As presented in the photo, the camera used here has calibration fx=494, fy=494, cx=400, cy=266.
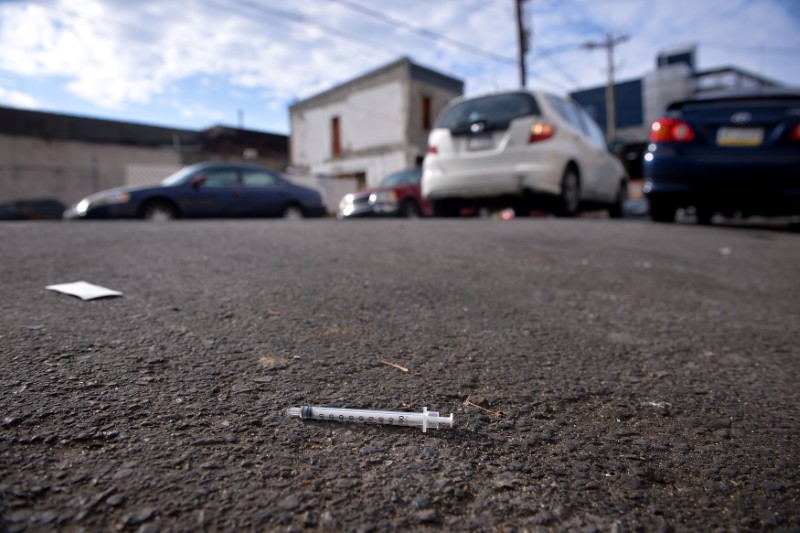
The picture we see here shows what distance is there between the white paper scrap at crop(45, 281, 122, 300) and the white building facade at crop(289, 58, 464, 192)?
22958mm

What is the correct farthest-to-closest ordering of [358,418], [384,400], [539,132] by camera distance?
1. [539,132]
2. [384,400]
3. [358,418]

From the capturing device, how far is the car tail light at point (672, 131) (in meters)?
5.65

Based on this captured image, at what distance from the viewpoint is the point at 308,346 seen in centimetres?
176

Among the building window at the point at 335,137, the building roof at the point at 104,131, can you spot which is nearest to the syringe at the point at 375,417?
the building window at the point at 335,137

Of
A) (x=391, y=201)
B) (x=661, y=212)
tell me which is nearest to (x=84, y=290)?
(x=661, y=212)

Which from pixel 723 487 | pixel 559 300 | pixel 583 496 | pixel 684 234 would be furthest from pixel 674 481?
pixel 684 234

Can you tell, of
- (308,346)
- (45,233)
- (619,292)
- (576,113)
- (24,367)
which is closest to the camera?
(24,367)

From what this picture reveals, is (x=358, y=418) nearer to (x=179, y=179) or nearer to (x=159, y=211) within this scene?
(x=159, y=211)

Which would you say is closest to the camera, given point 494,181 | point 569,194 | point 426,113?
point 494,181

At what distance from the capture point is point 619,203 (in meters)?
9.40

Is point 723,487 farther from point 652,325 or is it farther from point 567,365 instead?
point 652,325

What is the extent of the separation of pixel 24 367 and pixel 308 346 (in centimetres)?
83

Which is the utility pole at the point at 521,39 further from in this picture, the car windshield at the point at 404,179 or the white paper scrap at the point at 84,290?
the white paper scrap at the point at 84,290

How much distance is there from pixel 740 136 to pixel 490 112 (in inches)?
112
